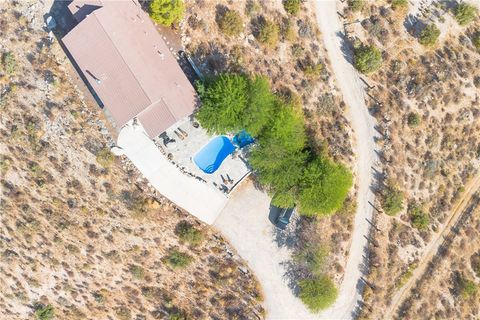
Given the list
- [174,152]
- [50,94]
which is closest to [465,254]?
[174,152]

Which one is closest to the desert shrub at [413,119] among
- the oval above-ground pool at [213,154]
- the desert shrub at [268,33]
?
the desert shrub at [268,33]

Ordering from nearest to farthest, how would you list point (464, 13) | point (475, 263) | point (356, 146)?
1. point (356, 146)
2. point (464, 13)
3. point (475, 263)

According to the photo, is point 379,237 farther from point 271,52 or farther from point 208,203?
point 271,52

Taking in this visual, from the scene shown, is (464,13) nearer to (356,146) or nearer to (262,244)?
(356,146)

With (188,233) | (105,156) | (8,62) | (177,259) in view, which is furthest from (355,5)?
(8,62)

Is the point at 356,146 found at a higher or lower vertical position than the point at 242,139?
lower
